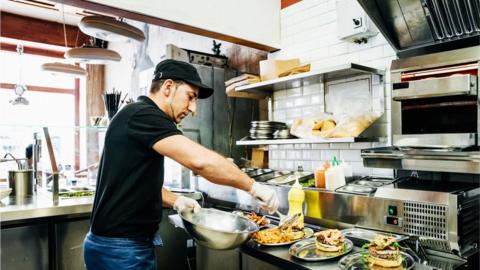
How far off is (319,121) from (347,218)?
0.94 meters

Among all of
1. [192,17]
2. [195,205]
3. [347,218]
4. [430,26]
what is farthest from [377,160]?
[192,17]

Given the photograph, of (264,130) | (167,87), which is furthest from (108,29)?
(264,130)

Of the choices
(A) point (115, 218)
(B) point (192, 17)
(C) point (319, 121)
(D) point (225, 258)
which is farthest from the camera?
(B) point (192, 17)

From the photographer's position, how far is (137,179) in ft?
6.06

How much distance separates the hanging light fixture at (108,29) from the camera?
3.02 meters

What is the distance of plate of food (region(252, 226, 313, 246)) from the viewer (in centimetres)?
204

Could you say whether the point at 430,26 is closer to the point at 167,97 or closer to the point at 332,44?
the point at 332,44

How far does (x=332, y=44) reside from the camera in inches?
129

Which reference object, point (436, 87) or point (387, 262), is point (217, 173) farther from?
point (436, 87)

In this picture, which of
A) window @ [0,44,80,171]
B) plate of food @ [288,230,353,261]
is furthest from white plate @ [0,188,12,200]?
window @ [0,44,80,171]

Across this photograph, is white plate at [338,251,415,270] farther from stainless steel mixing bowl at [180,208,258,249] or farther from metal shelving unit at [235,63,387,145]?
metal shelving unit at [235,63,387,145]

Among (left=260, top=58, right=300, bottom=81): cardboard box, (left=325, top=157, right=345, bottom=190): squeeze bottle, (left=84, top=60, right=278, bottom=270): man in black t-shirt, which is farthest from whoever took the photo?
(left=260, top=58, right=300, bottom=81): cardboard box

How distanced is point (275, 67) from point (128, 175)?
191 centimetres

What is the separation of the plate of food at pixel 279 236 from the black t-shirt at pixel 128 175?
661 millimetres
